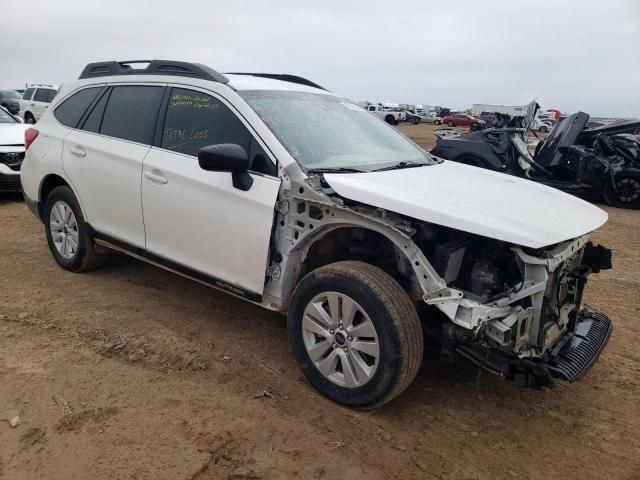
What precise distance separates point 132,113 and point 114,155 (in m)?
0.37

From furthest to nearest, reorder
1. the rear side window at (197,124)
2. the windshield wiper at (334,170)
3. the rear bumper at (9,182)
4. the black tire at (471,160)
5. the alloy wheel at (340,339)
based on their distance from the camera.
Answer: the black tire at (471,160), the rear bumper at (9,182), the rear side window at (197,124), the windshield wiper at (334,170), the alloy wheel at (340,339)

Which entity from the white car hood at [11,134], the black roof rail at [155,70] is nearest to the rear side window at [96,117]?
the black roof rail at [155,70]

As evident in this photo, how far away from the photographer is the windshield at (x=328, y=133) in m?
3.29

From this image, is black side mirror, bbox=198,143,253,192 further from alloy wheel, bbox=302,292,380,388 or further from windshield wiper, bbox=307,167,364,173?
alloy wheel, bbox=302,292,380,388

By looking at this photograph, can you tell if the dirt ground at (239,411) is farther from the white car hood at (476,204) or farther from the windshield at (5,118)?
the windshield at (5,118)

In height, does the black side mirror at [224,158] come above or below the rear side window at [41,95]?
above

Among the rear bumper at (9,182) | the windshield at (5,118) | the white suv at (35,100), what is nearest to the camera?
the rear bumper at (9,182)

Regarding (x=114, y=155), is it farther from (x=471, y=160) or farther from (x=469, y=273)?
(x=471, y=160)

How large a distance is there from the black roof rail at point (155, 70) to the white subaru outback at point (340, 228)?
0.02 meters

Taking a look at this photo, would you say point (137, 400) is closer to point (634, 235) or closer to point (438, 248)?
point (438, 248)

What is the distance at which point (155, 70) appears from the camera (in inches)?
158

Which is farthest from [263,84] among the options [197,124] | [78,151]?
[78,151]

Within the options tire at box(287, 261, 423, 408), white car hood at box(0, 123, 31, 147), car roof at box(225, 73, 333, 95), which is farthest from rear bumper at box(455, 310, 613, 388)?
white car hood at box(0, 123, 31, 147)

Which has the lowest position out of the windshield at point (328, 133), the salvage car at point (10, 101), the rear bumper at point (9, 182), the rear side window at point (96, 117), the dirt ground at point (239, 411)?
the salvage car at point (10, 101)
